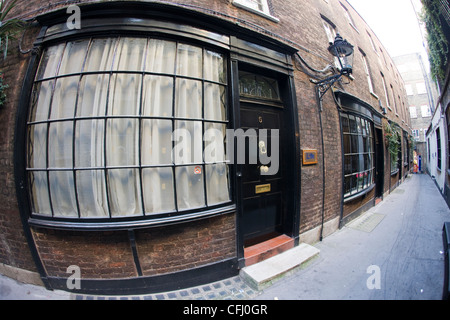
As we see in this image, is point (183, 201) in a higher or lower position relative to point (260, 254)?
higher

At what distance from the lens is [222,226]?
2674mm

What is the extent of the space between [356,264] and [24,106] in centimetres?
603

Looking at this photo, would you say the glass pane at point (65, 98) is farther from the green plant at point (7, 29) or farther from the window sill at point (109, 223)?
the window sill at point (109, 223)

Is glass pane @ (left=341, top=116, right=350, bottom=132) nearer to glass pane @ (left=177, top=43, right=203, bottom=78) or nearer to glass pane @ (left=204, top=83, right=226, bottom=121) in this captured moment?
glass pane @ (left=204, top=83, right=226, bottom=121)

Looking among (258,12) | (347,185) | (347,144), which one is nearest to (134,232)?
(258,12)

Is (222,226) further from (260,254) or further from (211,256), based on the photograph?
(260,254)

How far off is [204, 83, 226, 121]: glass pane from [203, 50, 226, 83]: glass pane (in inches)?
5.4

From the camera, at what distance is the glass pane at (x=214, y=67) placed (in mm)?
2777

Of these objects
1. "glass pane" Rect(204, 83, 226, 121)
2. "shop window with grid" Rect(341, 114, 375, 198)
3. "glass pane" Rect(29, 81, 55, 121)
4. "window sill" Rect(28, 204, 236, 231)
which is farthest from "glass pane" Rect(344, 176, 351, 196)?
"glass pane" Rect(29, 81, 55, 121)

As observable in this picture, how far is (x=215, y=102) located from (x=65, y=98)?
2236mm

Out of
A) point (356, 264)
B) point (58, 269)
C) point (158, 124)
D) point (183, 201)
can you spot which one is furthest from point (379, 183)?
point (58, 269)

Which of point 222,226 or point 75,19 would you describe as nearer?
point 75,19

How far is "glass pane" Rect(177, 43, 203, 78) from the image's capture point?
263cm

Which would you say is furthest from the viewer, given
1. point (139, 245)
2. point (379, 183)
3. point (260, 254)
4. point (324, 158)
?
point (379, 183)
